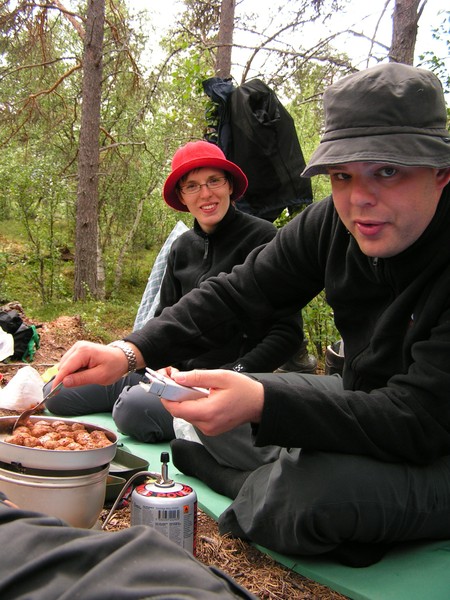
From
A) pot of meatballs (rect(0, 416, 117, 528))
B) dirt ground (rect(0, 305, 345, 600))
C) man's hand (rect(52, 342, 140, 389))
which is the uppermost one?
man's hand (rect(52, 342, 140, 389))

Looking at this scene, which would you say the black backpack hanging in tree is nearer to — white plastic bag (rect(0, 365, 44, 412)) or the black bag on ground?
the black bag on ground

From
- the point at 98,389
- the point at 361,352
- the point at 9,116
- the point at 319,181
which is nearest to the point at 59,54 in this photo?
the point at 9,116

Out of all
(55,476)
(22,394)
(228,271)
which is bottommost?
(22,394)

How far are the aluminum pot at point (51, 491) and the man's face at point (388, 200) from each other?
3.44ft

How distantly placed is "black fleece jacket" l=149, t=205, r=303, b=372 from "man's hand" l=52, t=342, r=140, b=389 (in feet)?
2.61

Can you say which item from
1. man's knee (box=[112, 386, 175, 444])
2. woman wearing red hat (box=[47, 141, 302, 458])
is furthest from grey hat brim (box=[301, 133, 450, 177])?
man's knee (box=[112, 386, 175, 444])

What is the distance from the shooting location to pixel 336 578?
1749 mm

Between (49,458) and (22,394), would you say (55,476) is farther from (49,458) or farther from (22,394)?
(22,394)

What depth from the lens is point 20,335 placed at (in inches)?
208

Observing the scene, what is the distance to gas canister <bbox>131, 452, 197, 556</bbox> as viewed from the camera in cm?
170

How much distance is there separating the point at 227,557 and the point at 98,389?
1.93m

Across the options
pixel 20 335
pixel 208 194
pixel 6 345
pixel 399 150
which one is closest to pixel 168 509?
pixel 399 150

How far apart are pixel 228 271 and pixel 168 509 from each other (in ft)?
5.50

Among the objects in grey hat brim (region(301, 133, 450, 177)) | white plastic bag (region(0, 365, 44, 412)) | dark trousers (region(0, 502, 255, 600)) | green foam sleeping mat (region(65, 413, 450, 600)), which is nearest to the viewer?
dark trousers (region(0, 502, 255, 600))
